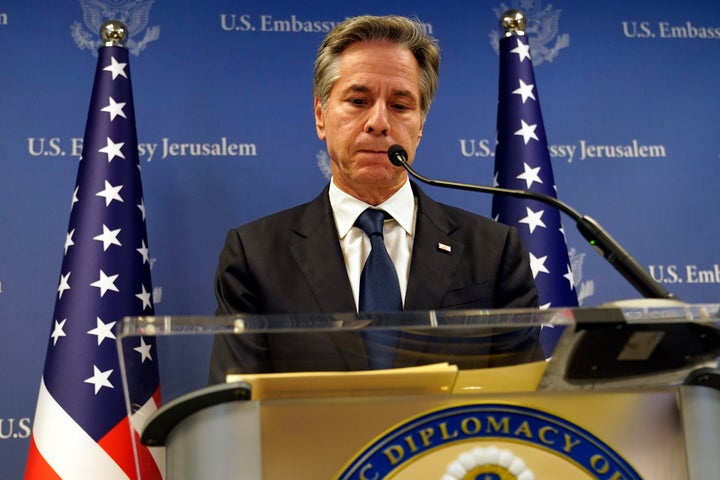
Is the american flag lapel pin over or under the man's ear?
under

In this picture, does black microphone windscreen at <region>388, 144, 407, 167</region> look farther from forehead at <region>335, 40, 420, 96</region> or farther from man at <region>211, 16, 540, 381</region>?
forehead at <region>335, 40, 420, 96</region>

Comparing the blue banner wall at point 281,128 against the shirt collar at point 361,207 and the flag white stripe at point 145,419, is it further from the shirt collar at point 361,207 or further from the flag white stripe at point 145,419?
the flag white stripe at point 145,419

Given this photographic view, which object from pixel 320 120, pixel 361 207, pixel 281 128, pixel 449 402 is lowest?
pixel 449 402

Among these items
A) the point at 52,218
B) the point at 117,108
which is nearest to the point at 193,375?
the point at 117,108

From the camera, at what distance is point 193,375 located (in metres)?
1.06

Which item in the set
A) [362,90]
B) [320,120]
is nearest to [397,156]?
[362,90]

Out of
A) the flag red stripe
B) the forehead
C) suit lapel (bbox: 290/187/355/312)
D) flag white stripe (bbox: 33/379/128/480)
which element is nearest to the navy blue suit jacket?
suit lapel (bbox: 290/187/355/312)

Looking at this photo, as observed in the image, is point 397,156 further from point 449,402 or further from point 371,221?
point 449,402

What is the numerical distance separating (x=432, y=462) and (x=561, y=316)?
0.21 meters

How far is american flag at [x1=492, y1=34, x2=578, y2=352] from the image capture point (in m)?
2.95

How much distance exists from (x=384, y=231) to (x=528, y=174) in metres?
0.89

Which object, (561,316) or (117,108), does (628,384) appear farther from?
(117,108)

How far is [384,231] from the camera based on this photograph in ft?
7.47

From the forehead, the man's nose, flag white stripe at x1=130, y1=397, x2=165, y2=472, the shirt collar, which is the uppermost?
the forehead
